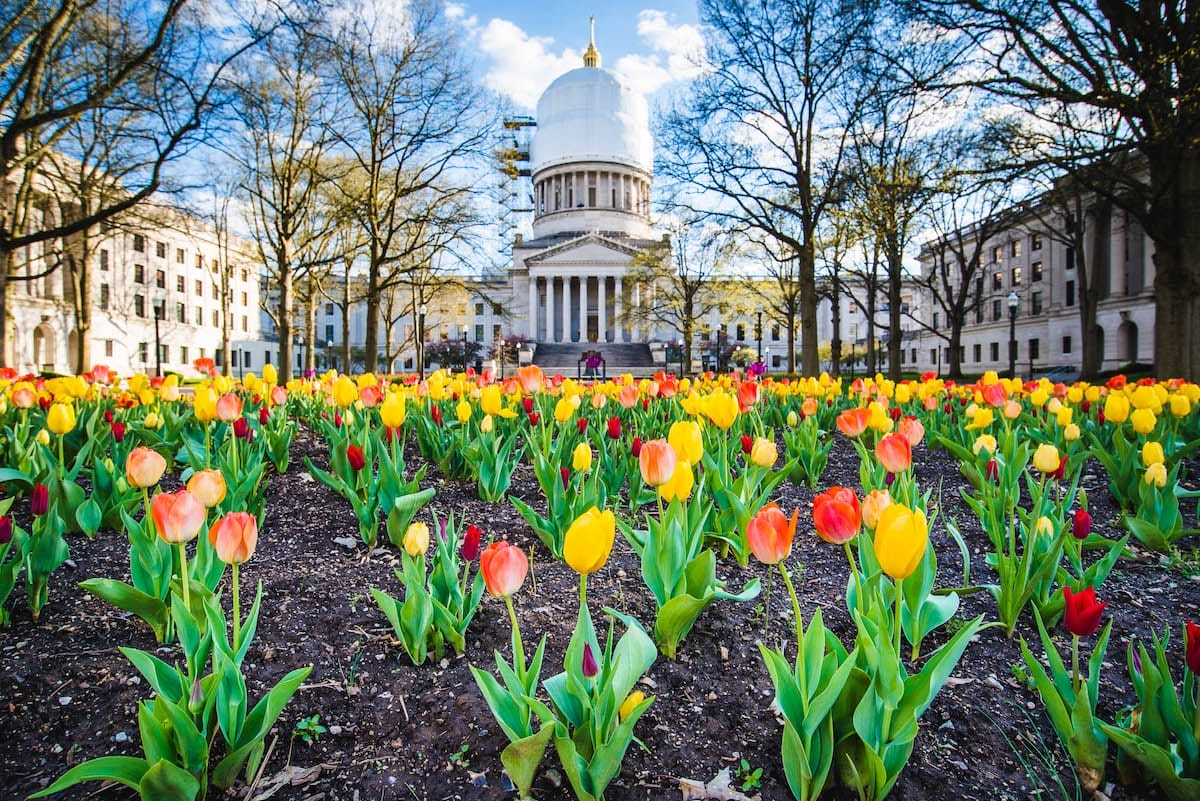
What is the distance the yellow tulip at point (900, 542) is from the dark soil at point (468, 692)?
1.72ft

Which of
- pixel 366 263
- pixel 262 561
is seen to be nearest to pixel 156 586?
pixel 262 561

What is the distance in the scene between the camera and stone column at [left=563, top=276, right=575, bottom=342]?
58.8 m

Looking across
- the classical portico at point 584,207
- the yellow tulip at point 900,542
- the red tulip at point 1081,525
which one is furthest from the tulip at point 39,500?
Answer: the classical portico at point 584,207

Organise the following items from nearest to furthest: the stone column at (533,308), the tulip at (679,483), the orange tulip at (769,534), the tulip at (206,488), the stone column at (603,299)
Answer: the orange tulip at (769,534) → the tulip at (206,488) → the tulip at (679,483) → the stone column at (603,299) → the stone column at (533,308)

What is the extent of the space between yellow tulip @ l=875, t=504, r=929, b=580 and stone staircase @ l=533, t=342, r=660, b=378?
39.2 meters

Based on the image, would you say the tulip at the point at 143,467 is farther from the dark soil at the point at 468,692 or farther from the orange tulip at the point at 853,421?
the orange tulip at the point at 853,421

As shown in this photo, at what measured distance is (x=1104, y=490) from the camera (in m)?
3.98

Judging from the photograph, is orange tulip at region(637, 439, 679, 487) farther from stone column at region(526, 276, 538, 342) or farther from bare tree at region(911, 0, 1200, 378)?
stone column at region(526, 276, 538, 342)

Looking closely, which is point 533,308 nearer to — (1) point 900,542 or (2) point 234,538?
(2) point 234,538

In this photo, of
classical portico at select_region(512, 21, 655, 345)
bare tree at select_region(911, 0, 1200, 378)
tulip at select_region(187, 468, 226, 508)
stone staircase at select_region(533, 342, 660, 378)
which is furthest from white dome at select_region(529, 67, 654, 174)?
tulip at select_region(187, 468, 226, 508)

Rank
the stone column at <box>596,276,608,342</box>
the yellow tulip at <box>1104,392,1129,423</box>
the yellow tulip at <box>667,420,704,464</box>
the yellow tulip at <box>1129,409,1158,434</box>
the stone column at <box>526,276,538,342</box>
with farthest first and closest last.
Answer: the stone column at <box>526,276,538,342</box>
the stone column at <box>596,276,608,342</box>
the yellow tulip at <box>1104,392,1129,423</box>
the yellow tulip at <box>1129,409,1158,434</box>
the yellow tulip at <box>667,420,704,464</box>

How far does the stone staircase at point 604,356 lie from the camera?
4344cm

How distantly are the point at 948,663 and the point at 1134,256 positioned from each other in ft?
152

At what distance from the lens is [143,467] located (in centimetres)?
186
